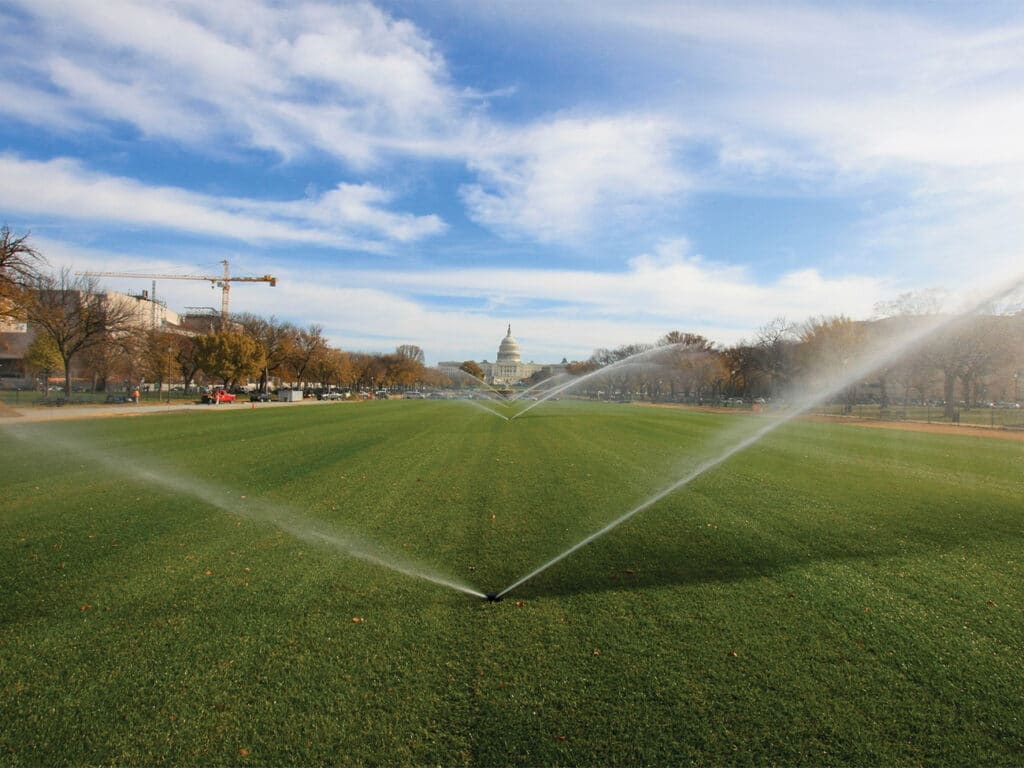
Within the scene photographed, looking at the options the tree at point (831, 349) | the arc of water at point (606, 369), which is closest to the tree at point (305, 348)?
the arc of water at point (606, 369)

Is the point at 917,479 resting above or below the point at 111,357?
below

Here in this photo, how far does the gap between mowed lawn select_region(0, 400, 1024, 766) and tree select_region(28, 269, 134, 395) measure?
49.1 meters

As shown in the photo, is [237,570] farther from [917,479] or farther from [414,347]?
[414,347]

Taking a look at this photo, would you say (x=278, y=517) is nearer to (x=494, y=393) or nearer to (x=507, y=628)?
(x=507, y=628)

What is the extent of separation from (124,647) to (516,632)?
3.72 metres

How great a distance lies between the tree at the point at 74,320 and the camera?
2005 inches

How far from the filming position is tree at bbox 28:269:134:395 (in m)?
50.9

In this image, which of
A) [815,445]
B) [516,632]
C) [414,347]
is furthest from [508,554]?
[414,347]

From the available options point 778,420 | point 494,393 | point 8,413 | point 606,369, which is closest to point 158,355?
point 8,413

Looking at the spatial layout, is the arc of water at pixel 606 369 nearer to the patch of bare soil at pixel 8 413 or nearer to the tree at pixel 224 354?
the patch of bare soil at pixel 8 413

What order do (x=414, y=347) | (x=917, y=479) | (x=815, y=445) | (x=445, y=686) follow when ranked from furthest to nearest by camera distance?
(x=414, y=347)
(x=815, y=445)
(x=917, y=479)
(x=445, y=686)

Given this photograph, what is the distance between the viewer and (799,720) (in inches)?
170

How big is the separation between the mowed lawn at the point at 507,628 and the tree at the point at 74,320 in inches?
1931

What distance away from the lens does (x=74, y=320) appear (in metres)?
55.1
